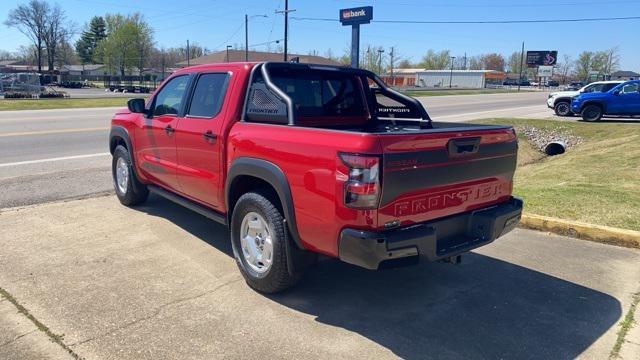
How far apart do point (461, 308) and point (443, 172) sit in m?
1.15

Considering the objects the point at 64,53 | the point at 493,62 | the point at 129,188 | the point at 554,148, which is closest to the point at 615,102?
the point at 554,148

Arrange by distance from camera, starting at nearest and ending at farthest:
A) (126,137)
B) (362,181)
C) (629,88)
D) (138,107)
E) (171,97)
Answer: (362,181) → (171,97) → (138,107) → (126,137) → (629,88)

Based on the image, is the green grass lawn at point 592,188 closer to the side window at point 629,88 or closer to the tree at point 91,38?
the side window at point 629,88

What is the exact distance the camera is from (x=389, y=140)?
3.22m

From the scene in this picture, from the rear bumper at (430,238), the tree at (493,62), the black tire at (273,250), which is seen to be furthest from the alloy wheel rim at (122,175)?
the tree at (493,62)

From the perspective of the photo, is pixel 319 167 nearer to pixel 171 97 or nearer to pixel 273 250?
pixel 273 250

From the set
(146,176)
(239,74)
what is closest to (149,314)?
(239,74)

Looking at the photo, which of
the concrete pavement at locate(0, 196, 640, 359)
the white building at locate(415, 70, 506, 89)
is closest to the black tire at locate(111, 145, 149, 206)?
the concrete pavement at locate(0, 196, 640, 359)

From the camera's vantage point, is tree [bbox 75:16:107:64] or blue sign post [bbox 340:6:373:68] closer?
blue sign post [bbox 340:6:373:68]

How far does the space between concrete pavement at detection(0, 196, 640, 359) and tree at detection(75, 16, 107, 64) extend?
410 feet

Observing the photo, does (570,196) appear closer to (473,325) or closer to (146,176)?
(473,325)

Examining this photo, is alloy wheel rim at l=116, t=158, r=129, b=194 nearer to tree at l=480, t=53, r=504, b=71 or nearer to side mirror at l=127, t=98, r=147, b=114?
side mirror at l=127, t=98, r=147, b=114

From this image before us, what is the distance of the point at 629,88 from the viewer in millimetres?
20359

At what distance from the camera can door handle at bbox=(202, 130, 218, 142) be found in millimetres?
4556
